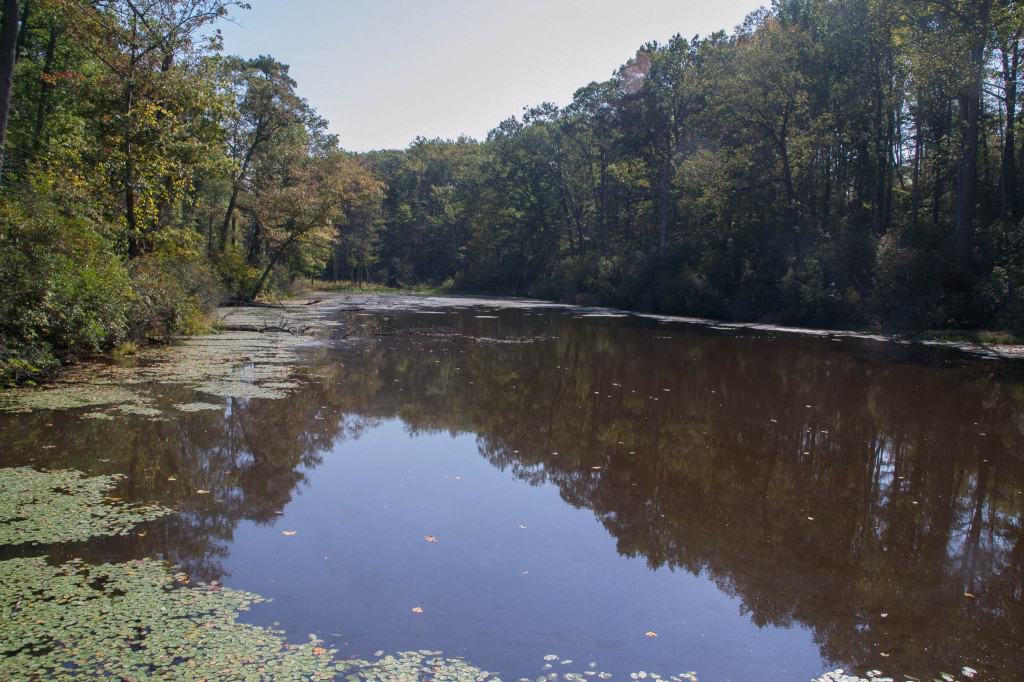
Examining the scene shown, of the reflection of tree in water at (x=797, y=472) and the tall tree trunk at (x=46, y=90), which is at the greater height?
the tall tree trunk at (x=46, y=90)

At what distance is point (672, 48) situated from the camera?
125 ft

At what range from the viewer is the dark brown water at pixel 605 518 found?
383 centimetres

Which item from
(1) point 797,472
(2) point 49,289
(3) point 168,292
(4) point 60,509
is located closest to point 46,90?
(3) point 168,292

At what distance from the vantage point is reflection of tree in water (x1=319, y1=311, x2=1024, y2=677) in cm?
428

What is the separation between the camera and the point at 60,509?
17.2 ft

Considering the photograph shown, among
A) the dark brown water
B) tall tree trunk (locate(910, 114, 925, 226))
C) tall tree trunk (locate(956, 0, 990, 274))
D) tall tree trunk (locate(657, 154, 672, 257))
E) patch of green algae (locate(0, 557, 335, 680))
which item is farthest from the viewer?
tall tree trunk (locate(657, 154, 672, 257))

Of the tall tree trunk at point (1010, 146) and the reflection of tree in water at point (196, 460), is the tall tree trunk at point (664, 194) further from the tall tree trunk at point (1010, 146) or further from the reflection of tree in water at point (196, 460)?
the reflection of tree in water at point (196, 460)

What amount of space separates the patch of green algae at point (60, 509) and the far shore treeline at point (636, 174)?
3949 mm

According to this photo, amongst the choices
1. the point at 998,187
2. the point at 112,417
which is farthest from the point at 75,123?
the point at 998,187

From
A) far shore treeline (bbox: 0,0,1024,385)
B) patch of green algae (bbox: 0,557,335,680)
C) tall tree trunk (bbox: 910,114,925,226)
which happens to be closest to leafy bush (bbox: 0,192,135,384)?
far shore treeline (bbox: 0,0,1024,385)

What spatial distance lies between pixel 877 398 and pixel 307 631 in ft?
35.8

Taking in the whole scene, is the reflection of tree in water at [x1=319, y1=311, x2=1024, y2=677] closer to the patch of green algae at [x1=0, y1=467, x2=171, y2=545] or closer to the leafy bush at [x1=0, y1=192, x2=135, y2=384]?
the patch of green algae at [x1=0, y1=467, x2=171, y2=545]

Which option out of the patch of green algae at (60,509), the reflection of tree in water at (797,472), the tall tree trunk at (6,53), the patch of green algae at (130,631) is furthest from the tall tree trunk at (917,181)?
the patch of green algae at (130,631)

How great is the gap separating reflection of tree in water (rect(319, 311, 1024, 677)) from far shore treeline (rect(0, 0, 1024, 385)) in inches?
213
